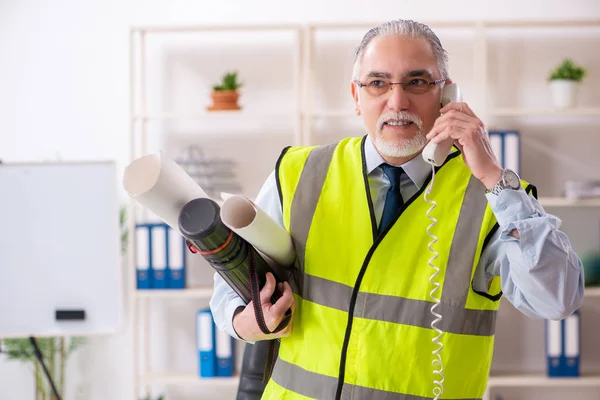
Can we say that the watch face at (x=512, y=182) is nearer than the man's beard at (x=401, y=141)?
Yes

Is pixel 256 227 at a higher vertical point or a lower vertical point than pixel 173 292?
higher

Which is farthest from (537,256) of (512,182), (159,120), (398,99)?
(159,120)

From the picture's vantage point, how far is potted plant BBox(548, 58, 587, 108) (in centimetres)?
348

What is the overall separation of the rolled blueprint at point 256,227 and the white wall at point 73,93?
8.10ft

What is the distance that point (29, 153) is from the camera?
12.9ft

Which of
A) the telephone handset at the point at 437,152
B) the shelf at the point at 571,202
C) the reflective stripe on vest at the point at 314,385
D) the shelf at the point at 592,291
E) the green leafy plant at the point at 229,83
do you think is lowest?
the shelf at the point at 592,291

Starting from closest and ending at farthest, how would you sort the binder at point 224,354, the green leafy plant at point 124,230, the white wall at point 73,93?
the binder at point 224,354
the green leafy plant at point 124,230
the white wall at point 73,93

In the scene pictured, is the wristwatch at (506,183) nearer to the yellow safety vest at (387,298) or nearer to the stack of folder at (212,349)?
the yellow safety vest at (387,298)

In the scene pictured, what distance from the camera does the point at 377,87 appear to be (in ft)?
4.63

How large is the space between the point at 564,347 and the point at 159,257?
2044mm

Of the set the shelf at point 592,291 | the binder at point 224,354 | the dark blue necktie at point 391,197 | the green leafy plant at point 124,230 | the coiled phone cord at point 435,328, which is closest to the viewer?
the coiled phone cord at point 435,328

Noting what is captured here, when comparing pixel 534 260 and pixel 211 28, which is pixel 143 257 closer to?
pixel 211 28

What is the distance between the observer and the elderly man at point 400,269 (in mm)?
1374

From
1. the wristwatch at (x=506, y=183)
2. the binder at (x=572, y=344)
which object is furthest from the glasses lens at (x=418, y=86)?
the binder at (x=572, y=344)
